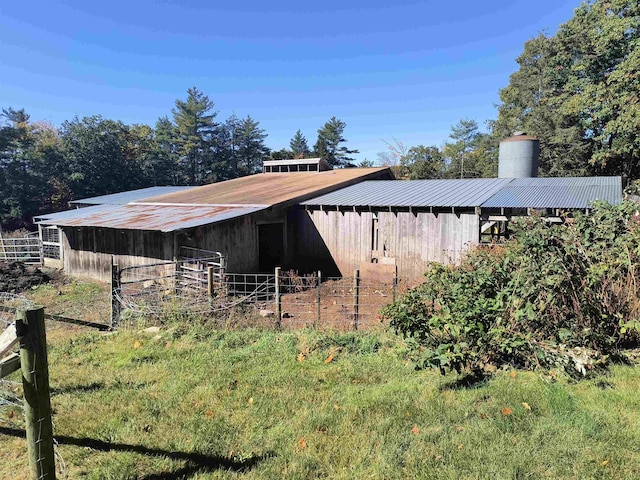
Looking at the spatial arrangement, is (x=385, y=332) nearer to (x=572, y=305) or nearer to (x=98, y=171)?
(x=572, y=305)

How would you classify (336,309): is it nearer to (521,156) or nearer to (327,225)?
(327,225)

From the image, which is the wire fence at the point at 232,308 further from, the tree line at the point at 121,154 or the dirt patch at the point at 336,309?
the tree line at the point at 121,154

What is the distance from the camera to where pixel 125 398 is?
4180 mm

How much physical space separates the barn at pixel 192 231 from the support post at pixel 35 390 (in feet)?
29.5

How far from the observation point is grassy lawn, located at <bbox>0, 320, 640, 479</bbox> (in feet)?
9.61

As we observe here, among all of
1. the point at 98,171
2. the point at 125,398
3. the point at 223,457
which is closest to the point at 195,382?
the point at 125,398

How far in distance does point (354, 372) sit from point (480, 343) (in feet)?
4.86

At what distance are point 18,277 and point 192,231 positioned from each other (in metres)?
7.02

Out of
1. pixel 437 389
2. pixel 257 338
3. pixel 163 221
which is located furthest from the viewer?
pixel 163 221

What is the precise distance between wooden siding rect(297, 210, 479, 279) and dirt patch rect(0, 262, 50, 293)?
9.47 m

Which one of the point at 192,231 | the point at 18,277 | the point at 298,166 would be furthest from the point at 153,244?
the point at 298,166

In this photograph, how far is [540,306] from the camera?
13.7ft

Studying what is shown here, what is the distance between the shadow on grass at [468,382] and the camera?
412 centimetres

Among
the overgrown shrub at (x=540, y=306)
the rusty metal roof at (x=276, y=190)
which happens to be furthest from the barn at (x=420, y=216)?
the overgrown shrub at (x=540, y=306)
